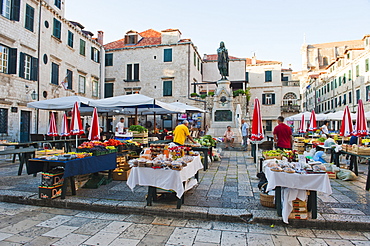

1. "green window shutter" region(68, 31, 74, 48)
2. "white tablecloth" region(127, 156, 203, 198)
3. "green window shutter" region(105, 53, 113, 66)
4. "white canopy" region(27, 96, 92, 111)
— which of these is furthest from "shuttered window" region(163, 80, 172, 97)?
"white tablecloth" region(127, 156, 203, 198)

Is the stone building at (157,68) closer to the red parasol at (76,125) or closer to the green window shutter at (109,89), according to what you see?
the green window shutter at (109,89)

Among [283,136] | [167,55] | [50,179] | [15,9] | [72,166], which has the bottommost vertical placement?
[50,179]

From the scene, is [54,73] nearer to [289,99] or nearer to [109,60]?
[109,60]

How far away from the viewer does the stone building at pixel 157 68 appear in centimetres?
2755

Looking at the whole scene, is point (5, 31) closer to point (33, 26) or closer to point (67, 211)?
point (33, 26)

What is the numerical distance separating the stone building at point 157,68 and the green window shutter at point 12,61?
14.1 meters

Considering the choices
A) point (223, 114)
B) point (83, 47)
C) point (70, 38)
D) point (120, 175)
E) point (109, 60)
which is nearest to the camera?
point (120, 175)

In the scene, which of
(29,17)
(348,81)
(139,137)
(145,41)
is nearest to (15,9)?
(29,17)

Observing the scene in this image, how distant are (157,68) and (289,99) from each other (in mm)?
21396

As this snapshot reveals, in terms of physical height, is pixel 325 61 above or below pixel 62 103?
above

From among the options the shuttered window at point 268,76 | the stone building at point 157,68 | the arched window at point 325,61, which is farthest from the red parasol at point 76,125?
the arched window at point 325,61

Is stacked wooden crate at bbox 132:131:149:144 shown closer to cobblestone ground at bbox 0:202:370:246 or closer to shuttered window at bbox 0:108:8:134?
cobblestone ground at bbox 0:202:370:246

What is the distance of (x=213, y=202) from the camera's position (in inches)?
206

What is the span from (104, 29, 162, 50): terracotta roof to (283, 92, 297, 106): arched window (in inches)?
825
